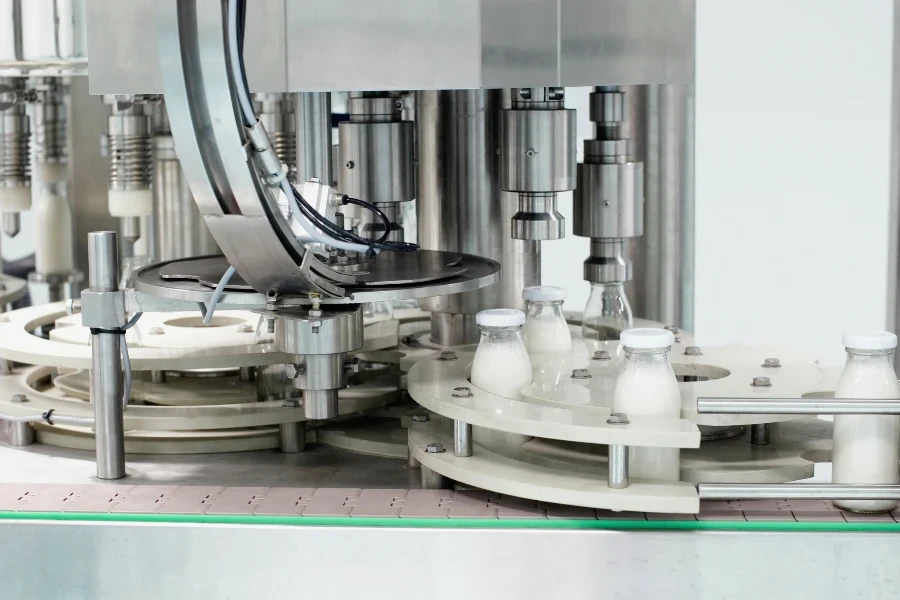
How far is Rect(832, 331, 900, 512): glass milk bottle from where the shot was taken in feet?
4.58

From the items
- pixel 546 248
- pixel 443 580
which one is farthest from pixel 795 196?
pixel 443 580

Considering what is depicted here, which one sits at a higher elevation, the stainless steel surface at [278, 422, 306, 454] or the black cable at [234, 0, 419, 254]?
the black cable at [234, 0, 419, 254]

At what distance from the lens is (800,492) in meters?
1.35

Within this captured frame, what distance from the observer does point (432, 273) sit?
5.16 ft

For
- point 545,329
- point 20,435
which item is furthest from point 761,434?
point 20,435

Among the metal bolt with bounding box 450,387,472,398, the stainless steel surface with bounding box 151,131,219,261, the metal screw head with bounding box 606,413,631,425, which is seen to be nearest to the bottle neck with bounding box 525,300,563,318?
the metal bolt with bounding box 450,387,472,398

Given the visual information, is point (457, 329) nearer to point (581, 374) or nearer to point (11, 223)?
point (581, 374)

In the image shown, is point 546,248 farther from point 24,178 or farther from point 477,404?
point 477,404

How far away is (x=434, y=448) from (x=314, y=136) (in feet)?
1.56

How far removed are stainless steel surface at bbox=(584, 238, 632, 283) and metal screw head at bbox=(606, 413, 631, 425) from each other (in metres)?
0.46

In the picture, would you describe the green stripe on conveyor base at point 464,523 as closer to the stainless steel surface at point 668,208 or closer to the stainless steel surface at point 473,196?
the stainless steel surface at point 473,196

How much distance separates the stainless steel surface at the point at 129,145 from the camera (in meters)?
2.13

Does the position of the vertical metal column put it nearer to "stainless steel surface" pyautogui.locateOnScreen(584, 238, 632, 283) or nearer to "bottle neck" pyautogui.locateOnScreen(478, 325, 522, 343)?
"bottle neck" pyautogui.locateOnScreen(478, 325, 522, 343)

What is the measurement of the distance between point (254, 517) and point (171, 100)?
0.45 metres
